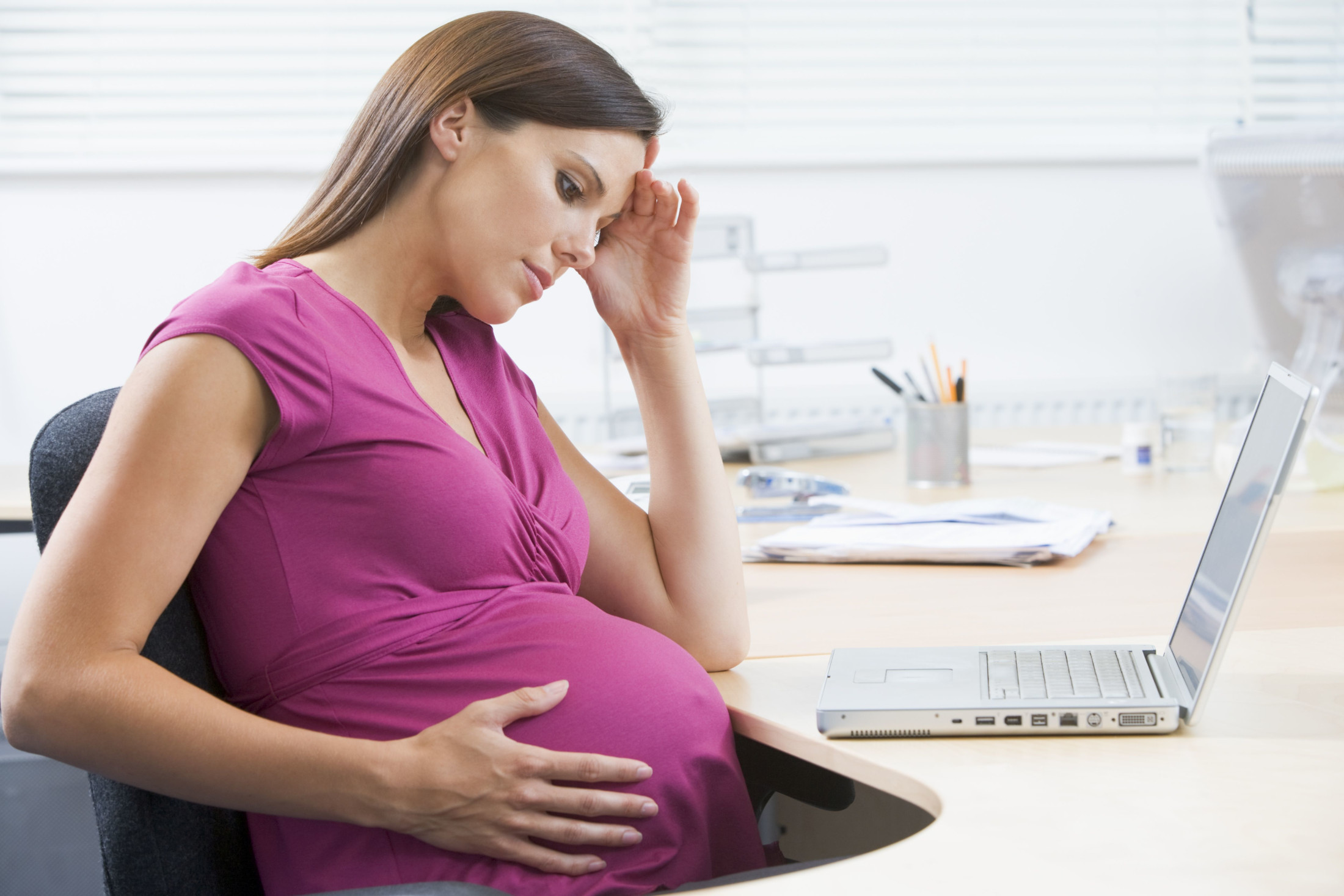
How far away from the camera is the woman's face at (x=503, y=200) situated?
937mm

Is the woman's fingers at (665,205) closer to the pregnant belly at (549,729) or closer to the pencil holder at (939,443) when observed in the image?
the pregnant belly at (549,729)

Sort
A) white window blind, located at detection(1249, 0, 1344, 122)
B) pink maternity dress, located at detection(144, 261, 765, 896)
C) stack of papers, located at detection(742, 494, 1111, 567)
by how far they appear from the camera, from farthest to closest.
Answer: white window blind, located at detection(1249, 0, 1344, 122)
stack of papers, located at detection(742, 494, 1111, 567)
pink maternity dress, located at detection(144, 261, 765, 896)

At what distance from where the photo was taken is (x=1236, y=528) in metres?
0.79

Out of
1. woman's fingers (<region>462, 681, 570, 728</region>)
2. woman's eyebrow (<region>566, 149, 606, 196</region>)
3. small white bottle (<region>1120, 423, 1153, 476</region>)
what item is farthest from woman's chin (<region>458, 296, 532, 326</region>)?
small white bottle (<region>1120, 423, 1153, 476</region>)

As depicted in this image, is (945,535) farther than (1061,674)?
Yes

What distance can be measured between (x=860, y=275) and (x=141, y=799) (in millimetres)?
2503

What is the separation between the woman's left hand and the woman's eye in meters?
0.16

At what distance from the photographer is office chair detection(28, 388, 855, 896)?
0.80 m

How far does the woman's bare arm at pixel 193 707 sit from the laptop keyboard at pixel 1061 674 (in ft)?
0.83

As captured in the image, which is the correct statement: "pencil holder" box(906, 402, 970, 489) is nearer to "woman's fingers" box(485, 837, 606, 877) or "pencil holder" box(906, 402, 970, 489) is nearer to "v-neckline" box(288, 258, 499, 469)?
"v-neckline" box(288, 258, 499, 469)

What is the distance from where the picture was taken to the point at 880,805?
1.39m

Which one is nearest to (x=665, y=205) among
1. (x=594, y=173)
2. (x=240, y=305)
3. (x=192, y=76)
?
(x=594, y=173)

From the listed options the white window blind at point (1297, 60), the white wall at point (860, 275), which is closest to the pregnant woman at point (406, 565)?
the white wall at point (860, 275)

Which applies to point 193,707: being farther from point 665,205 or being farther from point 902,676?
point 665,205
